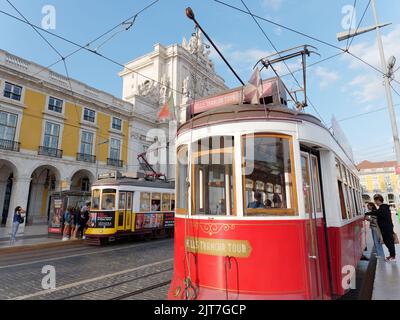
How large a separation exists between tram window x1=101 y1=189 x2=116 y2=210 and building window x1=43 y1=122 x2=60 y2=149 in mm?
Result: 13223

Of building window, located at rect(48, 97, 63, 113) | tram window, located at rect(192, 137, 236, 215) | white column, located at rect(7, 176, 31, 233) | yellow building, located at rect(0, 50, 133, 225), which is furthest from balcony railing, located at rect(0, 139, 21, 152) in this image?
tram window, located at rect(192, 137, 236, 215)

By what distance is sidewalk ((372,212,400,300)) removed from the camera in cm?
457

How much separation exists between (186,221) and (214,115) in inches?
60.4

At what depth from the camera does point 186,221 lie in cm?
372

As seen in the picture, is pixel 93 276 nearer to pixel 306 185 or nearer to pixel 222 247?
pixel 222 247

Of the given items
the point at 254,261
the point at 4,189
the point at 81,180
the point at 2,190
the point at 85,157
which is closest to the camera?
the point at 254,261

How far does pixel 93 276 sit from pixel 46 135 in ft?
63.1

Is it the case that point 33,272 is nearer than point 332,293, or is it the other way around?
point 332,293

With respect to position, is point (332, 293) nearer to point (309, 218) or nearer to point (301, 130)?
point (309, 218)

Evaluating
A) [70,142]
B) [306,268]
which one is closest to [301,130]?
[306,268]

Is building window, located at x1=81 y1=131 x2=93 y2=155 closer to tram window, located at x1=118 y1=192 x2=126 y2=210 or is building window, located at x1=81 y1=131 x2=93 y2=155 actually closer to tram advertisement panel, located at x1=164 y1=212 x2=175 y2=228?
tram advertisement panel, located at x1=164 y1=212 x2=175 y2=228

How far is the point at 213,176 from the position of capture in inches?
144

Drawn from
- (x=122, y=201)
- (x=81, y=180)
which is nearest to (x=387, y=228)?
(x=122, y=201)
